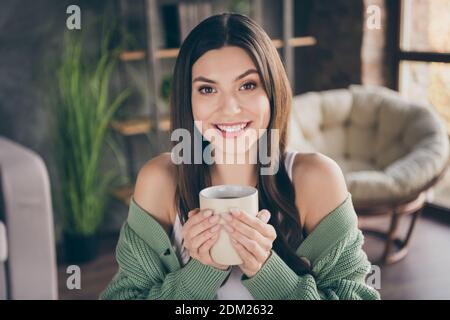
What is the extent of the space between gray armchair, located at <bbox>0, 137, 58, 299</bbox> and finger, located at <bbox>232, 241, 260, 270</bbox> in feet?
4.02

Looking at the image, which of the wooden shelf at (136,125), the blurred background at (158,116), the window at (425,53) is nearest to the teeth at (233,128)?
the blurred background at (158,116)

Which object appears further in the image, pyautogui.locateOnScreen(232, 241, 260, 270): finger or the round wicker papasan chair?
the round wicker papasan chair

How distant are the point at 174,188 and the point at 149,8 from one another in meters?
1.84

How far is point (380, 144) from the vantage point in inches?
98.7

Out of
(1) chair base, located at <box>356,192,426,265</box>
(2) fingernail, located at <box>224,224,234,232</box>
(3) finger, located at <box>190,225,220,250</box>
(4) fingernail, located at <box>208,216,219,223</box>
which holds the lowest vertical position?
(1) chair base, located at <box>356,192,426,265</box>

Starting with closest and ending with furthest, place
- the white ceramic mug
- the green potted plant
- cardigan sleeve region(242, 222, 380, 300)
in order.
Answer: the white ceramic mug → cardigan sleeve region(242, 222, 380, 300) → the green potted plant

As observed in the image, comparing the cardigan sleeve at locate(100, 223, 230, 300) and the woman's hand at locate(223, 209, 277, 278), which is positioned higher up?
the woman's hand at locate(223, 209, 277, 278)

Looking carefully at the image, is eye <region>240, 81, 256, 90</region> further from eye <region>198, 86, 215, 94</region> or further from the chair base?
the chair base

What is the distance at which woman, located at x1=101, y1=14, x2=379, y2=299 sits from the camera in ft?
2.08

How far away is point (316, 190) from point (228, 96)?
0.18 m

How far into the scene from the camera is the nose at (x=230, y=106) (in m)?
0.63

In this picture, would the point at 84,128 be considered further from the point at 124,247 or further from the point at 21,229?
the point at 124,247

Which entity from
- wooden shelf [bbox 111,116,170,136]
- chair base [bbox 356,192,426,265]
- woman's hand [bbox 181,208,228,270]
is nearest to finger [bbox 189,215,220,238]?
woman's hand [bbox 181,208,228,270]

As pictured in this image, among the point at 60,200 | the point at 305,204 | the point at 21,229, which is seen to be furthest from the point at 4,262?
the point at 305,204
